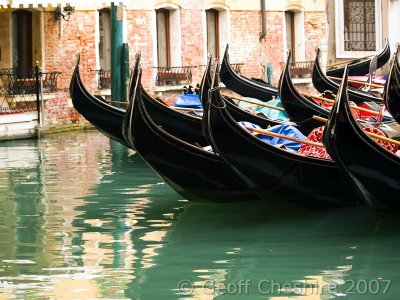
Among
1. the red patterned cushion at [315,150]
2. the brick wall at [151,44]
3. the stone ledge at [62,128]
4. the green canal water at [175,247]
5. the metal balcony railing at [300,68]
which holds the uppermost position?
the brick wall at [151,44]

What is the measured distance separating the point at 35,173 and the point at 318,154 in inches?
97.7

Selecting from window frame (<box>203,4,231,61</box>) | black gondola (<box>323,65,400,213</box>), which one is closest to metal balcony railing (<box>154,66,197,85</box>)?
window frame (<box>203,4,231,61</box>)

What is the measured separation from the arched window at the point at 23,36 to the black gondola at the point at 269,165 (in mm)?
5001

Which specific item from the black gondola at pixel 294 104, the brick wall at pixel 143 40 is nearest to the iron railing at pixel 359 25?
the brick wall at pixel 143 40

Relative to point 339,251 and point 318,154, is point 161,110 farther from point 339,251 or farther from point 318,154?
point 339,251

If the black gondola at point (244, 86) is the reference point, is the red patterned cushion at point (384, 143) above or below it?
below

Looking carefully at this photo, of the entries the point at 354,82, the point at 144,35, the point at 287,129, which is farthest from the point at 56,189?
the point at 144,35

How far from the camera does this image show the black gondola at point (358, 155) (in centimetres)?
563

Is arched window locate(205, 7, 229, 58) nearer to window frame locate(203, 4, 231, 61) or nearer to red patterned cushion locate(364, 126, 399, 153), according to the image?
window frame locate(203, 4, 231, 61)

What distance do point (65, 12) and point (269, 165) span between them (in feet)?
17.2

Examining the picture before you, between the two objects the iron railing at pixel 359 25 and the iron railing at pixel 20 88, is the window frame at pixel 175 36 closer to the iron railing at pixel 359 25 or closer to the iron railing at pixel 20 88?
the iron railing at pixel 20 88

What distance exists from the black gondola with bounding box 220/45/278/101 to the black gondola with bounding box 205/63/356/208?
12.0 ft

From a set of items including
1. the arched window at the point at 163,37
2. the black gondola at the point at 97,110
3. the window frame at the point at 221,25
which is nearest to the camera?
the black gondola at the point at 97,110

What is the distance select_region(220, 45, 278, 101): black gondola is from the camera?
33.0ft
